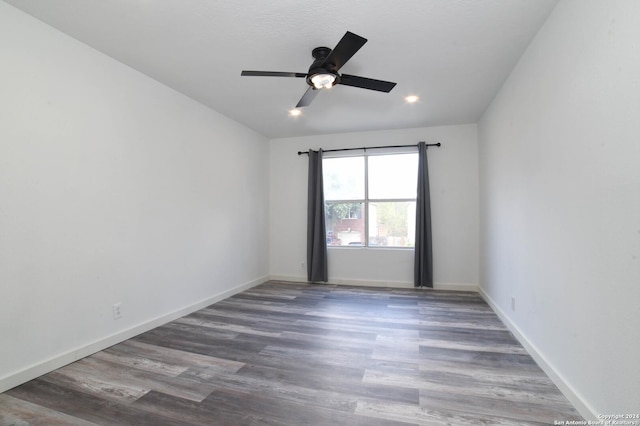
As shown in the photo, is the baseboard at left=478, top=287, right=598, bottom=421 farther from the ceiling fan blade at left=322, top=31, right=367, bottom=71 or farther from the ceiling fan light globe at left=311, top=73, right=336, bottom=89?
the ceiling fan light globe at left=311, top=73, right=336, bottom=89

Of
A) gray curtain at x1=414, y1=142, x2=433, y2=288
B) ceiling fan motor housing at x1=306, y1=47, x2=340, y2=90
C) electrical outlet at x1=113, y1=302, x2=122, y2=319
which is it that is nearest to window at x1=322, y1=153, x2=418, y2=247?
gray curtain at x1=414, y1=142, x2=433, y2=288

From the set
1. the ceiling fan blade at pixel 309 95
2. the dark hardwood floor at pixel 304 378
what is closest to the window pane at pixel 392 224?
the dark hardwood floor at pixel 304 378

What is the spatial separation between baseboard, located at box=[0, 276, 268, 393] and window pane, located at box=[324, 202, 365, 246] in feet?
7.61

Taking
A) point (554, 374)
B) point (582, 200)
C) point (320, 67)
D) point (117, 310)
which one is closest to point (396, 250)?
point (554, 374)

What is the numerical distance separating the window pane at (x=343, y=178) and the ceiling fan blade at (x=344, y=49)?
292cm

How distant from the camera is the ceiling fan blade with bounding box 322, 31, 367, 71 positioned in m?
1.87

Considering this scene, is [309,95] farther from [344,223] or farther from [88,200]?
[344,223]

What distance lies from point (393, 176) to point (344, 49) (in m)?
3.16

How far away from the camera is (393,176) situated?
16.2 ft

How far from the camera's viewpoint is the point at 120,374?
214 cm

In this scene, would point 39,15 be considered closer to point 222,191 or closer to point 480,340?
point 222,191

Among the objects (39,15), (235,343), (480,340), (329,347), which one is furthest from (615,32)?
(39,15)

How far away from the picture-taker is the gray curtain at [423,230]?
4.56 meters

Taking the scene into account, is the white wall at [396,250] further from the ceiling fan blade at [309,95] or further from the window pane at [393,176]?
the ceiling fan blade at [309,95]
